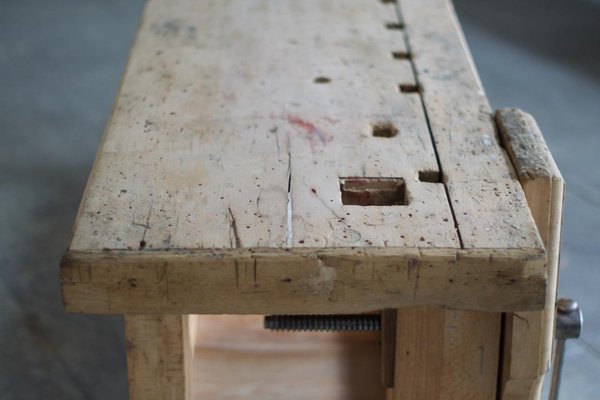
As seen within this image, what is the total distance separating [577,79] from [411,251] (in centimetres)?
227

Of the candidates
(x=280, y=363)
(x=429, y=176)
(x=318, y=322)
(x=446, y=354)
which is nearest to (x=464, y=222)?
(x=429, y=176)

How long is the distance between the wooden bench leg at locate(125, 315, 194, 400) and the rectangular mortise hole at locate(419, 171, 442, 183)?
367mm

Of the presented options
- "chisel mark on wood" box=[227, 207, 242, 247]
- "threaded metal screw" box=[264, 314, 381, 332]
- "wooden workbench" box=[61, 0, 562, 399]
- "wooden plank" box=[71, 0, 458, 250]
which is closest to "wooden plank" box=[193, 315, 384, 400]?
"wooden workbench" box=[61, 0, 562, 399]

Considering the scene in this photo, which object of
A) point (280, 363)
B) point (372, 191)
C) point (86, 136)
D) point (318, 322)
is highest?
point (372, 191)

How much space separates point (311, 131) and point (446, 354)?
37cm

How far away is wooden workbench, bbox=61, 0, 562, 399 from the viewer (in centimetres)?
104

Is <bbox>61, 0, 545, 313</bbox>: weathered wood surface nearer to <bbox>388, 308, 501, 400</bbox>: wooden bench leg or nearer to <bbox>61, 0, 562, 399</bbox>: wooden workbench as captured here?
<bbox>61, 0, 562, 399</bbox>: wooden workbench

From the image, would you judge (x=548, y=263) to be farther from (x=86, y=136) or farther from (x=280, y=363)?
(x=86, y=136)

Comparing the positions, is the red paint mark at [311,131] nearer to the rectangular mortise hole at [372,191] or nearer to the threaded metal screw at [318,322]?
the rectangular mortise hole at [372,191]

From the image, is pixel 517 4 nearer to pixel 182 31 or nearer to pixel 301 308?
pixel 182 31

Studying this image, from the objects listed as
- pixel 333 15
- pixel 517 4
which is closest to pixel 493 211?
pixel 333 15

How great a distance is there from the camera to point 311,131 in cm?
130

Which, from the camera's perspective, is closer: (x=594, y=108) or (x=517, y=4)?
(x=594, y=108)

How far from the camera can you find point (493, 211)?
43.5 inches
